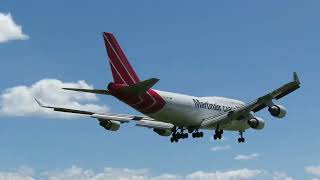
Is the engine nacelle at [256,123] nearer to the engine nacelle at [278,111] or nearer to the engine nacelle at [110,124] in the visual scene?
the engine nacelle at [278,111]

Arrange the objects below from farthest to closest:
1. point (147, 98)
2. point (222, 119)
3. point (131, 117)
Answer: point (131, 117), point (222, 119), point (147, 98)

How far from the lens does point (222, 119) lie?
2410 inches

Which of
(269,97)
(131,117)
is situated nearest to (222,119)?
(269,97)

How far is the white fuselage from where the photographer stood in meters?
58.8

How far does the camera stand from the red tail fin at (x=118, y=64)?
5766 cm

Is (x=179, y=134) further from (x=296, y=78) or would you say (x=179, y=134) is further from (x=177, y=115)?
(x=296, y=78)

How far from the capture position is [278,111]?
58125 millimetres

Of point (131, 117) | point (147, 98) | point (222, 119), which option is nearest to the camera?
point (147, 98)

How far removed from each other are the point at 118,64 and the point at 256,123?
16145mm

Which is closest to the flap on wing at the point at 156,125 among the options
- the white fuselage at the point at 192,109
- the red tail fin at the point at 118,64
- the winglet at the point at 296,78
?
the white fuselage at the point at 192,109

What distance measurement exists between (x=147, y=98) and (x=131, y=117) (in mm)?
9949

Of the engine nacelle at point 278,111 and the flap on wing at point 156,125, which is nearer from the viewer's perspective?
the engine nacelle at point 278,111

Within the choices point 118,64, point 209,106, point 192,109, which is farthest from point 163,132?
point 118,64

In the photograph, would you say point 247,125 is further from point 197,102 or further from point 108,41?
point 108,41
